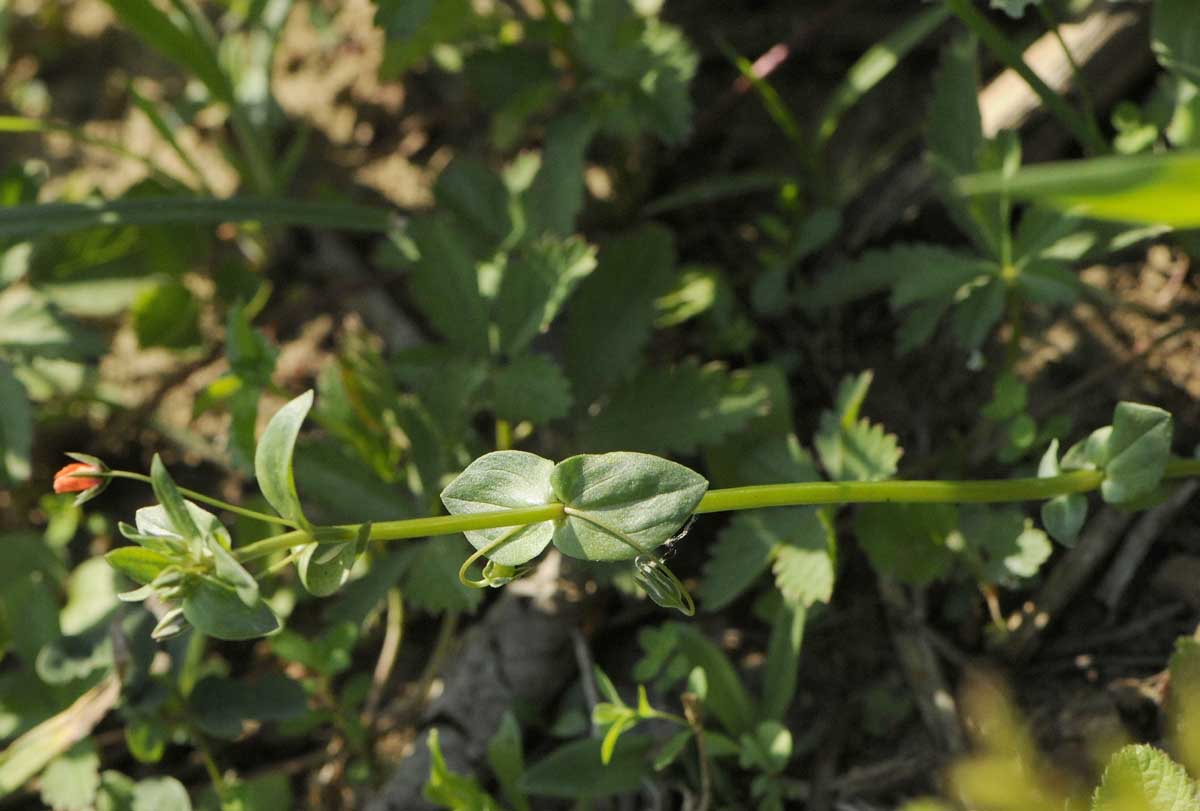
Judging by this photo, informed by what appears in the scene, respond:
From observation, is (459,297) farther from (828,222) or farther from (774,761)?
(774,761)

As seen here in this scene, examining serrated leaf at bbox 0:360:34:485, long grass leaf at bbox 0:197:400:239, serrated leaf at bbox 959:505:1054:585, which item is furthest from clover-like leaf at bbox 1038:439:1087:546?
serrated leaf at bbox 0:360:34:485

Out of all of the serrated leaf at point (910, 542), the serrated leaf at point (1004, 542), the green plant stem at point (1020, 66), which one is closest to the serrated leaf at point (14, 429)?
the serrated leaf at point (910, 542)

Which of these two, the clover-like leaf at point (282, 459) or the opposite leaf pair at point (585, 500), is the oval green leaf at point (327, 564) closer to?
the clover-like leaf at point (282, 459)

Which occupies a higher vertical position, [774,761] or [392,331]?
[392,331]

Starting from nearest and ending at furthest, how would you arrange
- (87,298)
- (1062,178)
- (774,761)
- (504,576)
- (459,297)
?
(1062,178) → (504,576) → (774,761) → (459,297) → (87,298)

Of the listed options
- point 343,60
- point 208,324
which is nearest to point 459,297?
point 208,324

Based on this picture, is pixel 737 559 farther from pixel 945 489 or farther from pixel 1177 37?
pixel 1177 37

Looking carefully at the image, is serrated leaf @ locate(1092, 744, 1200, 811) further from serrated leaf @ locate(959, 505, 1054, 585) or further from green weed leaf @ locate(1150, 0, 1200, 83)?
green weed leaf @ locate(1150, 0, 1200, 83)

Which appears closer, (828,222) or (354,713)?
(354,713)
